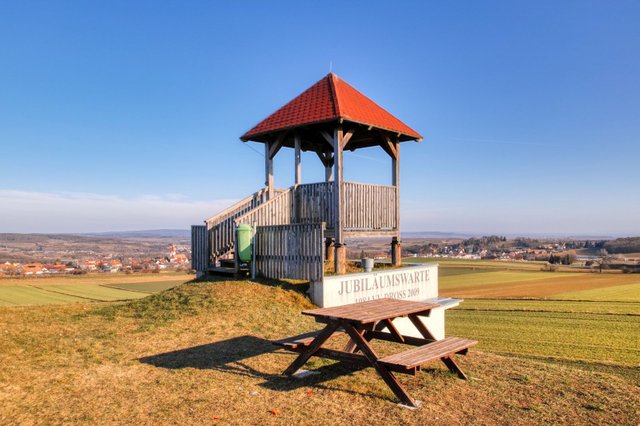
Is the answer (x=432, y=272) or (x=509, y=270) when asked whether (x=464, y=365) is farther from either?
(x=509, y=270)

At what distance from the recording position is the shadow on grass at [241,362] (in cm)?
571

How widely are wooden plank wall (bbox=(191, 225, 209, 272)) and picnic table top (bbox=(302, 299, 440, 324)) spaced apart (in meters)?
7.54

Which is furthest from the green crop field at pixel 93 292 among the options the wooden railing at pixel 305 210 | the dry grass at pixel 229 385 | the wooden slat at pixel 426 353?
the wooden slat at pixel 426 353

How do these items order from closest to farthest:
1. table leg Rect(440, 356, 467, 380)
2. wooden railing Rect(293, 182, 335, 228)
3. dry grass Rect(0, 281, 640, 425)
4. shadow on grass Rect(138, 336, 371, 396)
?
dry grass Rect(0, 281, 640, 425) → shadow on grass Rect(138, 336, 371, 396) → table leg Rect(440, 356, 467, 380) → wooden railing Rect(293, 182, 335, 228)

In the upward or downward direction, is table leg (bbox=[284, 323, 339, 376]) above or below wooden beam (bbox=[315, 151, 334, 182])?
below

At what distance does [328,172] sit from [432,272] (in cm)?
483

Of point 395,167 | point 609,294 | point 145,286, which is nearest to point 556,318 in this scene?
point 609,294

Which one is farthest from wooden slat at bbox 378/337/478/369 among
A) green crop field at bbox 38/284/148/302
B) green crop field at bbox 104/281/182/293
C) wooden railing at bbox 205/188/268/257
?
green crop field at bbox 104/281/182/293

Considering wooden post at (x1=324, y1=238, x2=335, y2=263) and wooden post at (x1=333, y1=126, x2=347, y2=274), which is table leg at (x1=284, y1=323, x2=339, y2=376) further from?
wooden post at (x1=324, y1=238, x2=335, y2=263)

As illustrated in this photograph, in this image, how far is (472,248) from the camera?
92.4 metres

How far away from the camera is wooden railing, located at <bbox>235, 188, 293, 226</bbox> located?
1269cm

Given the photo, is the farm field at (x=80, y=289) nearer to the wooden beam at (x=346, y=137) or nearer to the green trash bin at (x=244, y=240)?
the green trash bin at (x=244, y=240)

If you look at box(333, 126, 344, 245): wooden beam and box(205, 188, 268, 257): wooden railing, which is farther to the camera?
box(205, 188, 268, 257): wooden railing

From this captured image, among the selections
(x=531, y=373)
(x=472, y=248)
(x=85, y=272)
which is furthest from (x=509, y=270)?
(x=531, y=373)
